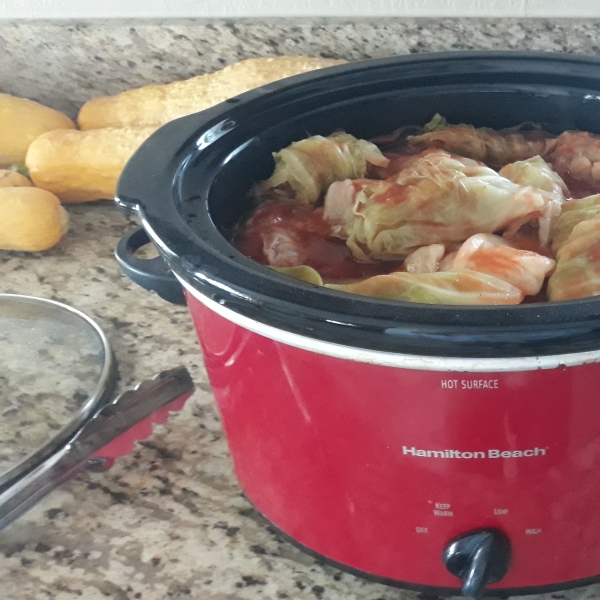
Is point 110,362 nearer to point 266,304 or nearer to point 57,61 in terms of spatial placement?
point 266,304

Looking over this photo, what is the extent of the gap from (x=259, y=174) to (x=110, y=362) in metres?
0.34

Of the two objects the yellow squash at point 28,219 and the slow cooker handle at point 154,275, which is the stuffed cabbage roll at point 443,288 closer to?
the slow cooker handle at point 154,275

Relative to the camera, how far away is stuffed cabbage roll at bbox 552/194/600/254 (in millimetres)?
594

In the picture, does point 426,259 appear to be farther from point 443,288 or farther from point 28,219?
point 28,219

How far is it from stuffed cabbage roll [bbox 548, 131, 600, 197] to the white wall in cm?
38

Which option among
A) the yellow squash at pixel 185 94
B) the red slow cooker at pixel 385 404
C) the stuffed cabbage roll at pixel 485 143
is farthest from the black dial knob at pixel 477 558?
the yellow squash at pixel 185 94

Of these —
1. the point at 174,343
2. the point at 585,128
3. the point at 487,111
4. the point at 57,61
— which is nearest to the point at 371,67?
the point at 487,111

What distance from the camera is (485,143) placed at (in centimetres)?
81

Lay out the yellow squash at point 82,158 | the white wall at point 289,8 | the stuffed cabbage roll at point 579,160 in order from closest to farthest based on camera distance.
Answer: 1. the stuffed cabbage roll at point 579,160
2. the white wall at point 289,8
3. the yellow squash at point 82,158

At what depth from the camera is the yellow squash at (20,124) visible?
50.3 inches

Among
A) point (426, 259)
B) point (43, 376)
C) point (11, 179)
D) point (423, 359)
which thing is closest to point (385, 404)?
point (423, 359)

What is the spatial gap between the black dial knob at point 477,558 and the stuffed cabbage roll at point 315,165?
388 millimetres

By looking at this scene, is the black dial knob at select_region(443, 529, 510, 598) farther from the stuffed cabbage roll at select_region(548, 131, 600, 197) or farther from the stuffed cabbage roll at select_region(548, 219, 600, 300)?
the stuffed cabbage roll at select_region(548, 131, 600, 197)

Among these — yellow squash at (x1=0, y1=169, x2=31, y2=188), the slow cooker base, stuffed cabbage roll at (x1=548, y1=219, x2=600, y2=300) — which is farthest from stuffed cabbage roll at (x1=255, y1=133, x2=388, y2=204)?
yellow squash at (x1=0, y1=169, x2=31, y2=188)
